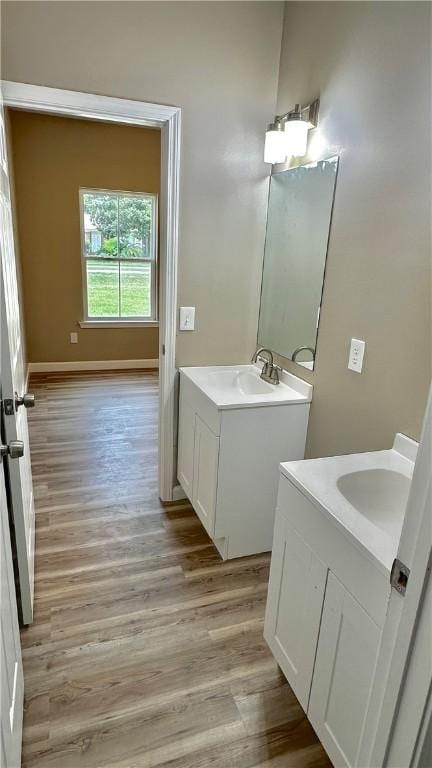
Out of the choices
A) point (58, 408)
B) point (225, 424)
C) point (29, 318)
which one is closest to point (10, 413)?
point (225, 424)

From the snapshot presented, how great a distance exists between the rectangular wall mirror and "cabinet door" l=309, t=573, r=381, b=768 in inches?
48.2

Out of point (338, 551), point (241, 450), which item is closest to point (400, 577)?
point (338, 551)

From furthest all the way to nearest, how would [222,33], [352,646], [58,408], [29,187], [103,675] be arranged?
1. [29,187]
2. [58,408]
3. [222,33]
4. [103,675]
5. [352,646]

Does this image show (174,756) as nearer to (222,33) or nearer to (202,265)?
(202,265)

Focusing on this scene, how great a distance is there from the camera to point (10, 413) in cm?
143

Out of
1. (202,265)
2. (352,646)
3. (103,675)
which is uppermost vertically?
(202,265)

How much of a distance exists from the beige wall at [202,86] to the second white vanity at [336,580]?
1321mm

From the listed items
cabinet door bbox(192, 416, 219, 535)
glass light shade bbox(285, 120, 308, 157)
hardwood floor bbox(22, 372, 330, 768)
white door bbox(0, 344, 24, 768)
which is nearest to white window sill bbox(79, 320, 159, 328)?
hardwood floor bbox(22, 372, 330, 768)

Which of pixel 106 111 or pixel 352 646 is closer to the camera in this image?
pixel 352 646

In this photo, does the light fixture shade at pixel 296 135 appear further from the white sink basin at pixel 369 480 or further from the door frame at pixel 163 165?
the white sink basin at pixel 369 480

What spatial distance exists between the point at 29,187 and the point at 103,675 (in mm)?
4820

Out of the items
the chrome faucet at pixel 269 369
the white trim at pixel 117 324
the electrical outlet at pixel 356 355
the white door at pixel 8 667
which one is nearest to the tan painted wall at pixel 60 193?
the white trim at pixel 117 324

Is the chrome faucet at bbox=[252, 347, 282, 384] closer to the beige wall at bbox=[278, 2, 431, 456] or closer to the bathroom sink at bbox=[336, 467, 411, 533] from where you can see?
the beige wall at bbox=[278, 2, 431, 456]

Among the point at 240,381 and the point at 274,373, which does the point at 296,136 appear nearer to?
the point at 274,373
